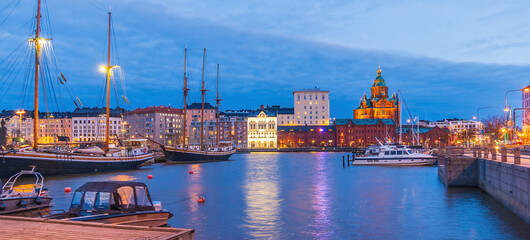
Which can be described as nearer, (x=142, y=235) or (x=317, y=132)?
(x=142, y=235)

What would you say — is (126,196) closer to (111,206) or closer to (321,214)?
(111,206)

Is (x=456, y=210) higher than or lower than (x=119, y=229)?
lower

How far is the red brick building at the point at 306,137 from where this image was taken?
7589 inches

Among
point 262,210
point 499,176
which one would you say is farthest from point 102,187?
point 499,176

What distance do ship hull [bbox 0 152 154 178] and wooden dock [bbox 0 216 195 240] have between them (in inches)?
1584

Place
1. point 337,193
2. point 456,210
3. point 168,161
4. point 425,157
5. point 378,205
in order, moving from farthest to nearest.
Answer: point 168,161, point 425,157, point 337,193, point 378,205, point 456,210

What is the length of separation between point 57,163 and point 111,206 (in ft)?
→ 131

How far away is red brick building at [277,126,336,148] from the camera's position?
632 feet

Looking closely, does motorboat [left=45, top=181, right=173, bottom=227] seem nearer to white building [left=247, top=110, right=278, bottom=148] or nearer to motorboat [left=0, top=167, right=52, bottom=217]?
motorboat [left=0, top=167, right=52, bottom=217]

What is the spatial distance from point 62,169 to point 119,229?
47439 millimetres

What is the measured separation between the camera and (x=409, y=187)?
44.6 meters

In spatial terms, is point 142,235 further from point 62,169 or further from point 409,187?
point 62,169

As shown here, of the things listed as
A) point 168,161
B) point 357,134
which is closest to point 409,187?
point 168,161

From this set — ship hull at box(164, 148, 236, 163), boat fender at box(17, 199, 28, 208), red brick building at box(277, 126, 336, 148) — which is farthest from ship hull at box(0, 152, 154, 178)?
red brick building at box(277, 126, 336, 148)
